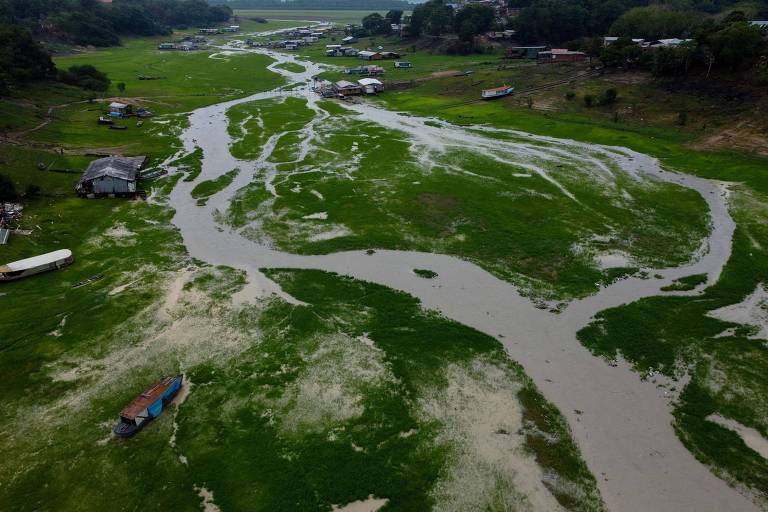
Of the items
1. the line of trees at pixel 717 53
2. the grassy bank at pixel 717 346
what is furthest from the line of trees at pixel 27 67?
the line of trees at pixel 717 53

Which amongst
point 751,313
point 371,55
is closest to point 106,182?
point 751,313

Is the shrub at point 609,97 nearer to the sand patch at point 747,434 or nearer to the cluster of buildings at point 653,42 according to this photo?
the cluster of buildings at point 653,42

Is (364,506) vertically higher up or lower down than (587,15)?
lower down

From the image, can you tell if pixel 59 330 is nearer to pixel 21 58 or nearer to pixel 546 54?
pixel 21 58

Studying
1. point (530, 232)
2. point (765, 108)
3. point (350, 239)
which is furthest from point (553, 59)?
point (350, 239)

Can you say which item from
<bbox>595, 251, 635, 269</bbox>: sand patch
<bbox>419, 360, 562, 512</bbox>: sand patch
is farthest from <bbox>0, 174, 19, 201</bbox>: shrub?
<bbox>595, 251, 635, 269</bbox>: sand patch

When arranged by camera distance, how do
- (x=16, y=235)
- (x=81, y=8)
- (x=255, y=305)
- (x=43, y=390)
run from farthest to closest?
(x=81, y=8) < (x=16, y=235) < (x=255, y=305) < (x=43, y=390)

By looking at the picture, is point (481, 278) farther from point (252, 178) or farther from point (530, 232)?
point (252, 178)
